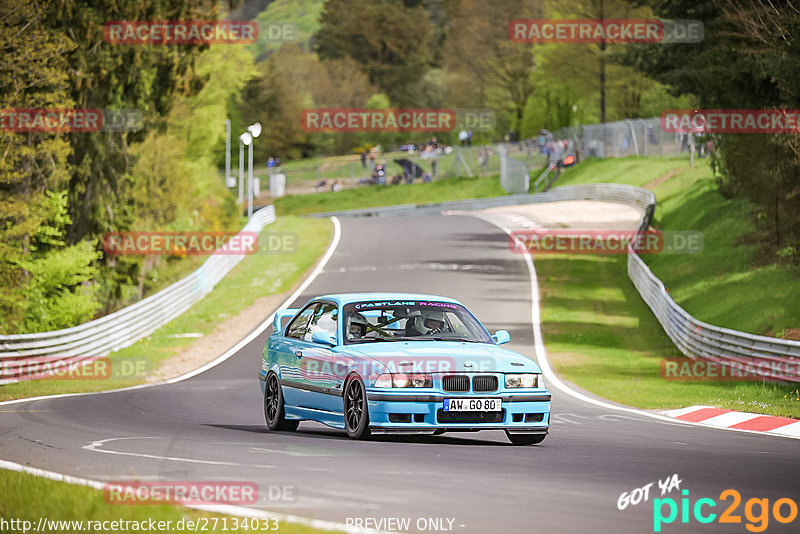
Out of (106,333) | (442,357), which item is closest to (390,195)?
(106,333)

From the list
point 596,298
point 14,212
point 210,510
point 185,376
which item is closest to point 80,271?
point 14,212

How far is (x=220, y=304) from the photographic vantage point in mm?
40875

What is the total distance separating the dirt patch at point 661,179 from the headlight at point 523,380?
57.2 metres

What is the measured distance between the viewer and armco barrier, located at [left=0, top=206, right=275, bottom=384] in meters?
26.5

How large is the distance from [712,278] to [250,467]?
31479 millimetres

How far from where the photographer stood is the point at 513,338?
33156 mm

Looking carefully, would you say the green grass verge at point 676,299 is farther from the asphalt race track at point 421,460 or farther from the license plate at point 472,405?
the license plate at point 472,405

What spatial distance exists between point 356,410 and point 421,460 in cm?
182

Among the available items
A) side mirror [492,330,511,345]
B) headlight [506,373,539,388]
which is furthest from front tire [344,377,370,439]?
side mirror [492,330,511,345]

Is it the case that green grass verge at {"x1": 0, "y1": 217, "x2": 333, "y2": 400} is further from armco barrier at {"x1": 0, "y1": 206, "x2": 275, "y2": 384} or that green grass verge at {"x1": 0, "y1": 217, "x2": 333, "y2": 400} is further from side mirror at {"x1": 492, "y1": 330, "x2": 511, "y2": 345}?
side mirror at {"x1": 492, "y1": 330, "x2": 511, "y2": 345}

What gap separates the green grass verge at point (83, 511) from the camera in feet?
24.5

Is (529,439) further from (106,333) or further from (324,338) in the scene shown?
(106,333)

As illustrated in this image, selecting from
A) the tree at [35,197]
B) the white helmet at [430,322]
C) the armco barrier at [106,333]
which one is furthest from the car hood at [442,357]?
the tree at [35,197]

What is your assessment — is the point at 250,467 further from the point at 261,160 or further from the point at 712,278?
the point at 261,160
